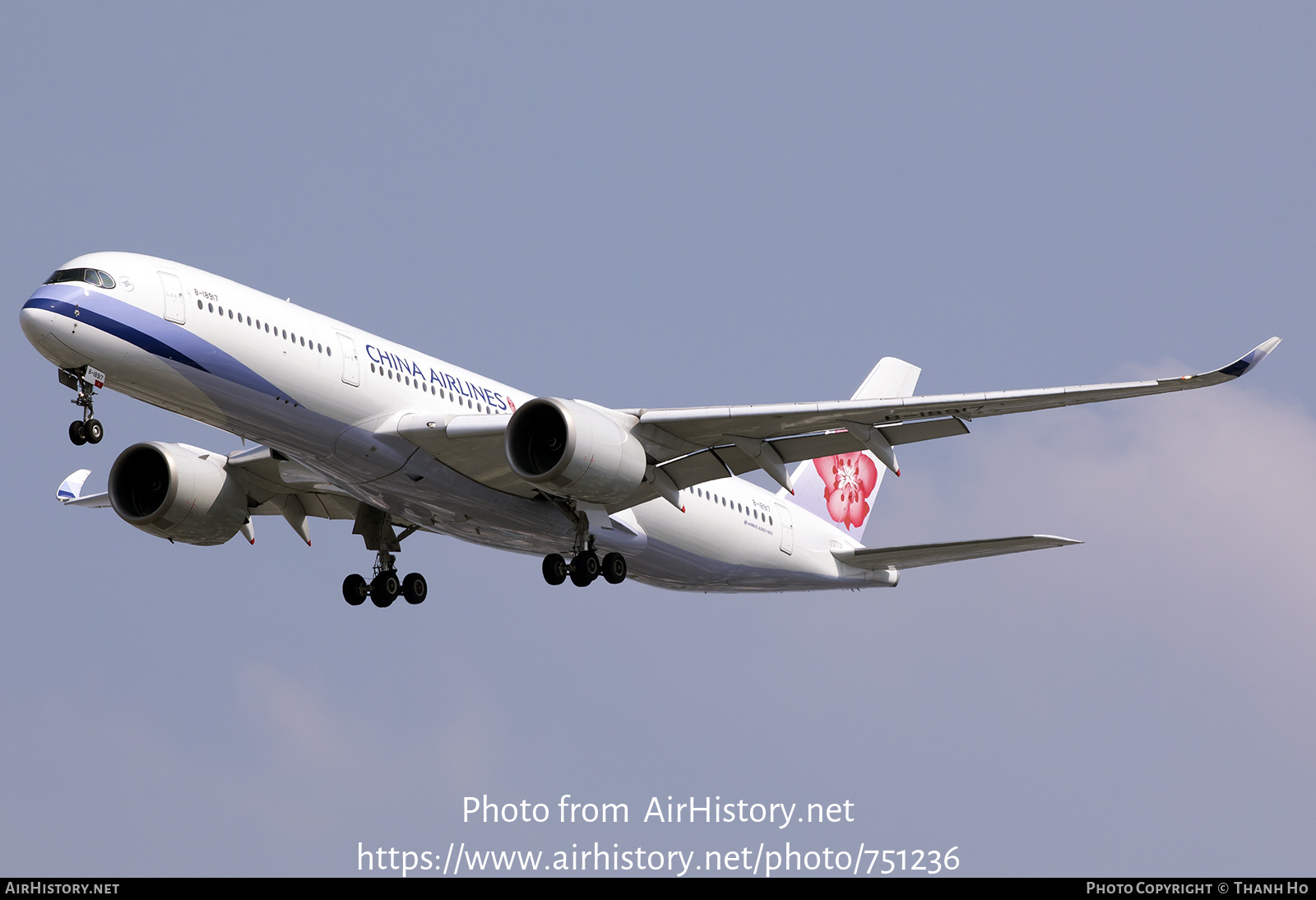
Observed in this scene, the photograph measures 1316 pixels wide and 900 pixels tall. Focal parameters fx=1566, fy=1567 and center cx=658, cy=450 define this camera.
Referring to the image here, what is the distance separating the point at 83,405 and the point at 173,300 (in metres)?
2.14

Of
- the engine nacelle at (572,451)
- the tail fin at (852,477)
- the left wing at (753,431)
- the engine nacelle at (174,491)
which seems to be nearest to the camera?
the left wing at (753,431)

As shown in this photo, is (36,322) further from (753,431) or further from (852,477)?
(852,477)

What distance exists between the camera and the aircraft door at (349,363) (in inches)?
1053

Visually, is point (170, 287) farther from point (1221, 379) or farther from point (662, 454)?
point (1221, 379)

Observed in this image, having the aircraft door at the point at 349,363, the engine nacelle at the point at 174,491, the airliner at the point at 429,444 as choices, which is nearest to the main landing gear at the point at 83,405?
the airliner at the point at 429,444

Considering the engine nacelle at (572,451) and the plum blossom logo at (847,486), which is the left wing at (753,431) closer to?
the engine nacelle at (572,451)

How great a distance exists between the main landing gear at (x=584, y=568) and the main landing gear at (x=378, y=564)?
4383 mm

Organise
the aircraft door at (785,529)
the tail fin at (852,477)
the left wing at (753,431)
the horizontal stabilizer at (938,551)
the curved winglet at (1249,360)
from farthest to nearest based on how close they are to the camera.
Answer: the tail fin at (852,477), the aircraft door at (785,529), the horizontal stabilizer at (938,551), the left wing at (753,431), the curved winglet at (1249,360)

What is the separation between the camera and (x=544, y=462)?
2773 centimetres

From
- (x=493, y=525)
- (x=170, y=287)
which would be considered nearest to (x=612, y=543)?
(x=493, y=525)

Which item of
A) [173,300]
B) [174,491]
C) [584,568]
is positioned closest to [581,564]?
[584,568]

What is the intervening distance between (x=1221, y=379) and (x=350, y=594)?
18213mm

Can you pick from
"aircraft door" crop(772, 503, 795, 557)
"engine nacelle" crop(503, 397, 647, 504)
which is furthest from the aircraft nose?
"aircraft door" crop(772, 503, 795, 557)
